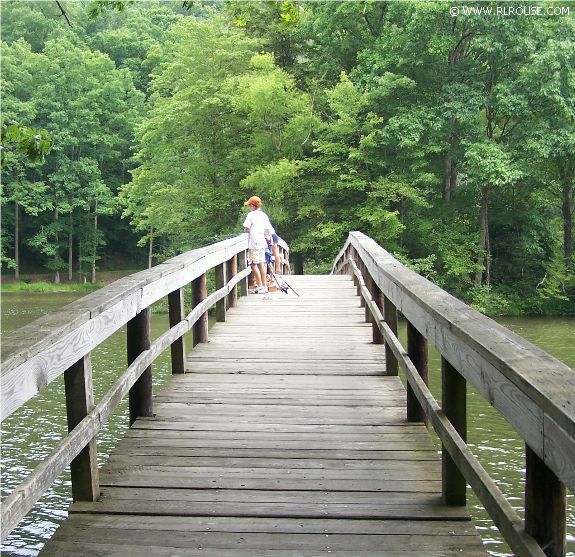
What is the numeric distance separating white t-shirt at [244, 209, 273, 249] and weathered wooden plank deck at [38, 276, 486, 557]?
4.54 metres

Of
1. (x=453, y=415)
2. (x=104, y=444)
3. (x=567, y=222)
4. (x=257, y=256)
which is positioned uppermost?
(x=567, y=222)

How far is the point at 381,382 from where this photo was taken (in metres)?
5.62

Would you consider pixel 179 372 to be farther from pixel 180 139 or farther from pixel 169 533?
pixel 180 139

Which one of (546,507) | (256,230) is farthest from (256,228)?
(546,507)

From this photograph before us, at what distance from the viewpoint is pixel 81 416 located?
3.18 meters

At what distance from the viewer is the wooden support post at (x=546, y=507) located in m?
1.99

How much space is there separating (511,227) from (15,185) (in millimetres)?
27948

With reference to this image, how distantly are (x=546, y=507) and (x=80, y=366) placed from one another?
191cm

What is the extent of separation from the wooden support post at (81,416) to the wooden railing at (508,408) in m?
1.42

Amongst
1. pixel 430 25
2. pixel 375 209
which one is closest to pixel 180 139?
pixel 375 209

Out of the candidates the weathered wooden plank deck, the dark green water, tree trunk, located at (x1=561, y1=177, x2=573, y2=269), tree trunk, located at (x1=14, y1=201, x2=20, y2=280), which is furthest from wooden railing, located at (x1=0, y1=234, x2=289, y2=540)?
tree trunk, located at (x1=14, y1=201, x2=20, y2=280)

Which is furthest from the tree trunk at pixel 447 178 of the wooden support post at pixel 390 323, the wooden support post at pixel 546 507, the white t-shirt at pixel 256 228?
the wooden support post at pixel 546 507

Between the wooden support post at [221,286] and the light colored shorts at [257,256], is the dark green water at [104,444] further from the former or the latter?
the light colored shorts at [257,256]

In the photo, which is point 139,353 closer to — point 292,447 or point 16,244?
point 292,447
